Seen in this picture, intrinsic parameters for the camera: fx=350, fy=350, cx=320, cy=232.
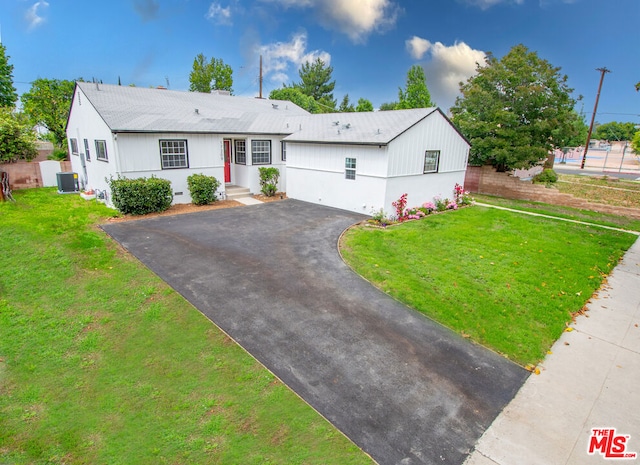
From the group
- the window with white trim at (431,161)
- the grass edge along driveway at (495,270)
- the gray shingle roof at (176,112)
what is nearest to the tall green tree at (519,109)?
the window with white trim at (431,161)

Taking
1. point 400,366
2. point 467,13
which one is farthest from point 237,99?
point 400,366

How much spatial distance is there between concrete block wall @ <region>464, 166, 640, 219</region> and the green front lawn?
18.8 meters

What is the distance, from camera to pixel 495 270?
29.3ft

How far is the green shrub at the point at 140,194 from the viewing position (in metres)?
12.6

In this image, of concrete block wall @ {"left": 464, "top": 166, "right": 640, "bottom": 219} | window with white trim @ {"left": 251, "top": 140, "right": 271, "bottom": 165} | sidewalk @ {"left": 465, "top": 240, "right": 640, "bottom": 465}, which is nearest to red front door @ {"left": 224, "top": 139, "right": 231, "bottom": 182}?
window with white trim @ {"left": 251, "top": 140, "right": 271, "bottom": 165}

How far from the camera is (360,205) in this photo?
14.3 m

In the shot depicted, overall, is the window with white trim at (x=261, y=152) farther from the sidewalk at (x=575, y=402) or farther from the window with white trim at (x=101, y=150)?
the sidewalk at (x=575, y=402)

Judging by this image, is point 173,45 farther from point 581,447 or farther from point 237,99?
point 581,447

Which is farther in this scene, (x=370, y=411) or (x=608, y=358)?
(x=608, y=358)

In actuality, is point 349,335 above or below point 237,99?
below

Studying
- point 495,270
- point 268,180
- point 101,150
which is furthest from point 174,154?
point 495,270

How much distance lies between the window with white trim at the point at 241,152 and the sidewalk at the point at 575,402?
14.4 metres

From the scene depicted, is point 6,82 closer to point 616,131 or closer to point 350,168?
point 350,168

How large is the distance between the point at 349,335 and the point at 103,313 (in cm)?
443
